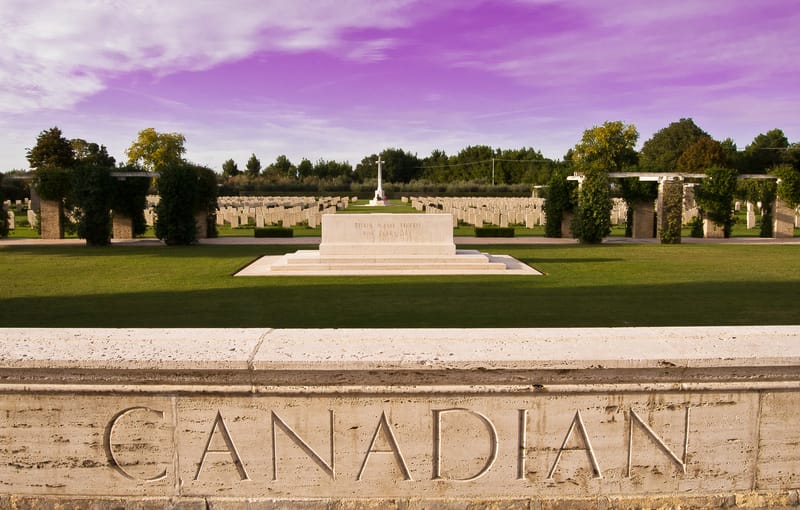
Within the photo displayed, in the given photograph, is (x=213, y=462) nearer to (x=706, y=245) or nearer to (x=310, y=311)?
(x=310, y=311)

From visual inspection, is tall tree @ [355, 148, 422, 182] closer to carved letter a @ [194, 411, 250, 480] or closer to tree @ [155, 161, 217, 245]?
tree @ [155, 161, 217, 245]

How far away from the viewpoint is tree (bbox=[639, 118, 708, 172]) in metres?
67.0

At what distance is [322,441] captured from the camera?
6.55 ft

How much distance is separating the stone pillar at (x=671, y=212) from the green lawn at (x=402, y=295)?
453 cm

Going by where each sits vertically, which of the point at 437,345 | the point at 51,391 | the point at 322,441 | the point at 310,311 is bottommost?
the point at 310,311

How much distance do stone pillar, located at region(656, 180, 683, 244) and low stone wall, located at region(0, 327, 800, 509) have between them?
18168 millimetres

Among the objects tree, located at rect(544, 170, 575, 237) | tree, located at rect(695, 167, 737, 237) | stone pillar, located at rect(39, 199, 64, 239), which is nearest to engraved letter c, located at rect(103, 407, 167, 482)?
tree, located at rect(544, 170, 575, 237)

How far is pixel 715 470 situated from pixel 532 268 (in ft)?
34.6

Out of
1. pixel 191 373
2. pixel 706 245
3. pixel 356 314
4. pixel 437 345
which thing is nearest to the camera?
pixel 191 373

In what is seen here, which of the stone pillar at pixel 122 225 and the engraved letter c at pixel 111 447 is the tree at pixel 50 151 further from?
the engraved letter c at pixel 111 447

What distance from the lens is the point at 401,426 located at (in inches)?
78.1

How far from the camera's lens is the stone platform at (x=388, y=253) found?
1216 centimetres

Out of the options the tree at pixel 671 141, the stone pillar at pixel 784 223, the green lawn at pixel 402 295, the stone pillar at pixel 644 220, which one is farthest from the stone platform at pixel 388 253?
the tree at pixel 671 141

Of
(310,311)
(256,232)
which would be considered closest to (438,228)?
(310,311)
